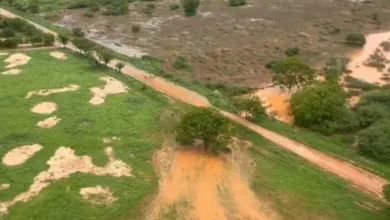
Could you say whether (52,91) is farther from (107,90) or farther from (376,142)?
(376,142)

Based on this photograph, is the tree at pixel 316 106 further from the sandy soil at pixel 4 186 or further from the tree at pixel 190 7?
the tree at pixel 190 7

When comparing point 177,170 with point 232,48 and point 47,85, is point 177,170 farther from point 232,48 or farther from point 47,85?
point 232,48

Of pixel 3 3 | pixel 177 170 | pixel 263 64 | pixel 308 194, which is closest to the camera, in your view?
pixel 308 194

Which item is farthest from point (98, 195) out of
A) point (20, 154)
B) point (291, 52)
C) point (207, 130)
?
point (291, 52)

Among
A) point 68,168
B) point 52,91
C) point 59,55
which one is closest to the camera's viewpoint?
point 68,168

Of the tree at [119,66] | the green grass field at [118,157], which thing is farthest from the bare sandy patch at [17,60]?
the tree at [119,66]

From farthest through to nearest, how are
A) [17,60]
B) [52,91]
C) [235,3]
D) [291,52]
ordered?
[235,3] → [291,52] → [17,60] → [52,91]

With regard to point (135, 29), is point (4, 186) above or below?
below

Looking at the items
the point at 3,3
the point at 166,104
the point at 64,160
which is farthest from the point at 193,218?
the point at 3,3

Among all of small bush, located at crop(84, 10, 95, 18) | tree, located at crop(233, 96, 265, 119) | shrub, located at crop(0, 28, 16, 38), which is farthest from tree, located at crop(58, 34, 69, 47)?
tree, located at crop(233, 96, 265, 119)
